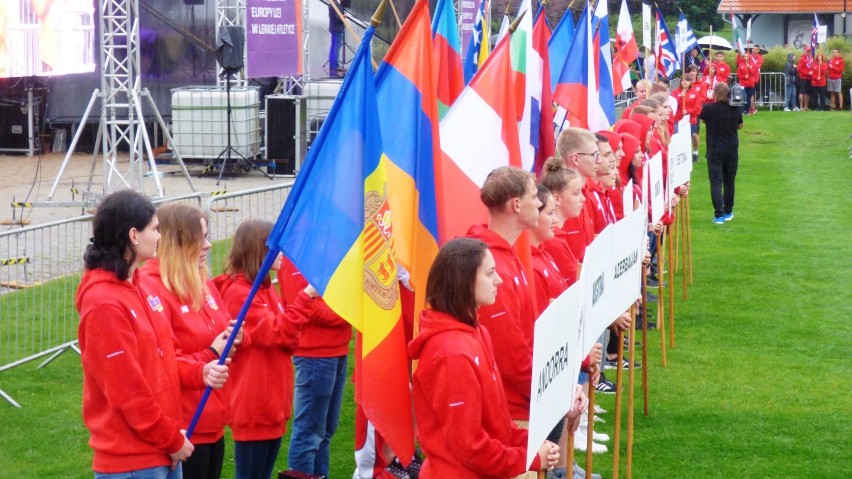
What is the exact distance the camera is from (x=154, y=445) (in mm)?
4848

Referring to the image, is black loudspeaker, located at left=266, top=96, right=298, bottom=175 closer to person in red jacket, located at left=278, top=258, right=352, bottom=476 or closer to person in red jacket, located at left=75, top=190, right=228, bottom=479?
person in red jacket, located at left=278, top=258, right=352, bottom=476

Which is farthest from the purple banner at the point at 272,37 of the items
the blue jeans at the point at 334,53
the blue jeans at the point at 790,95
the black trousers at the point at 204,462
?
the blue jeans at the point at 790,95

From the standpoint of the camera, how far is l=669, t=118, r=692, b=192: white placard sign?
12492 millimetres

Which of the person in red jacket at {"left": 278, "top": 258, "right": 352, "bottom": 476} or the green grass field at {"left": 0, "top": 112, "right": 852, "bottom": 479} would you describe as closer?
the person in red jacket at {"left": 278, "top": 258, "right": 352, "bottom": 476}

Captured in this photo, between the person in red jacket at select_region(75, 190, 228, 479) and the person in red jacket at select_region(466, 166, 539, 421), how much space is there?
1496mm

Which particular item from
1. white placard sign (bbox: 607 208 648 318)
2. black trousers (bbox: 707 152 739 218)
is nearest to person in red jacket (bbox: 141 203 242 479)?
white placard sign (bbox: 607 208 648 318)

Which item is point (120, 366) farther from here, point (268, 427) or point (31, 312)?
point (31, 312)

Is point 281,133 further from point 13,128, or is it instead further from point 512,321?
point 512,321

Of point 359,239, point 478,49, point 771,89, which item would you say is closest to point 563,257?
point 359,239

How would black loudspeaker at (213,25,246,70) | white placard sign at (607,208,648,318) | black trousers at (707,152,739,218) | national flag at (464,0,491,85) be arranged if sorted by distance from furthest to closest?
1. black loudspeaker at (213,25,246,70)
2. black trousers at (707,152,739,218)
3. national flag at (464,0,491,85)
4. white placard sign at (607,208,648,318)

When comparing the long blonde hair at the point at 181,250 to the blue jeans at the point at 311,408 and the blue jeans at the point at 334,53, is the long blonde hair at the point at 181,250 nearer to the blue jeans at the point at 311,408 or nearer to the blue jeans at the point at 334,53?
the blue jeans at the point at 311,408

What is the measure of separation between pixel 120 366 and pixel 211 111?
18903 mm

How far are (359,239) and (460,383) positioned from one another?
1.00 metres

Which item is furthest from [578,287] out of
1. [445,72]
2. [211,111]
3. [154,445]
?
[211,111]
